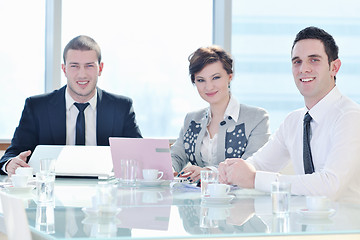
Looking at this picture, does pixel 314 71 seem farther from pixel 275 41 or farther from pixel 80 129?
pixel 275 41

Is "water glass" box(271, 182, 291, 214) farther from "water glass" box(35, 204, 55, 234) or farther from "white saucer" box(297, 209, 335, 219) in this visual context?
"water glass" box(35, 204, 55, 234)

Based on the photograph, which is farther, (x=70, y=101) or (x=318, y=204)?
(x=70, y=101)

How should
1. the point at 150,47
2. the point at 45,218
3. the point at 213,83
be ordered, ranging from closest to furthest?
the point at 45,218 → the point at 213,83 → the point at 150,47

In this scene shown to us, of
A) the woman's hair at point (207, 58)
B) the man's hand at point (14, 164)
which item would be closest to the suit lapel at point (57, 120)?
the man's hand at point (14, 164)

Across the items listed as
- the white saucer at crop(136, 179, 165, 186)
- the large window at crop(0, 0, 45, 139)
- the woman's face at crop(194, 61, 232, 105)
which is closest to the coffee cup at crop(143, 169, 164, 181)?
the white saucer at crop(136, 179, 165, 186)

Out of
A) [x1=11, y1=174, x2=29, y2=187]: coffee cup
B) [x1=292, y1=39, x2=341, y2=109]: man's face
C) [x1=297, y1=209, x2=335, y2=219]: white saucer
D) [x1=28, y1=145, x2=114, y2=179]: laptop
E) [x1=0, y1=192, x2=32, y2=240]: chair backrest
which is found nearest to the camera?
[x1=0, y1=192, x2=32, y2=240]: chair backrest

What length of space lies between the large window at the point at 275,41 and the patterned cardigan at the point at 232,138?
1.79 m

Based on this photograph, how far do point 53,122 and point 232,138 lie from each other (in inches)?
45.2

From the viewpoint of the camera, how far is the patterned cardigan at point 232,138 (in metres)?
3.41

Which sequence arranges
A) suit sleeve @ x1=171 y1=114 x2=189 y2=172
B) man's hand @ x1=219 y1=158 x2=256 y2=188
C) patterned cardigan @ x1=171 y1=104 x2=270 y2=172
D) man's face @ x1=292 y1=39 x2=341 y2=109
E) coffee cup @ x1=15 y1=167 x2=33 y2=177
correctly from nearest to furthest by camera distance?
man's hand @ x1=219 y1=158 x2=256 y2=188 → coffee cup @ x1=15 y1=167 x2=33 y2=177 → man's face @ x1=292 y1=39 x2=341 y2=109 → patterned cardigan @ x1=171 y1=104 x2=270 y2=172 → suit sleeve @ x1=171 y1=114 x2=189 y2=172

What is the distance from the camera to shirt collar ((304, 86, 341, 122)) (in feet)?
8.91

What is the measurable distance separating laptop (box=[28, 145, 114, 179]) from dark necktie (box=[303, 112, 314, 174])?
38.7 inches

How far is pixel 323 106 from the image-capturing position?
9.00 feet

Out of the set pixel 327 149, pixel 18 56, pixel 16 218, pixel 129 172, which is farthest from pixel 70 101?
pixel 16 218
